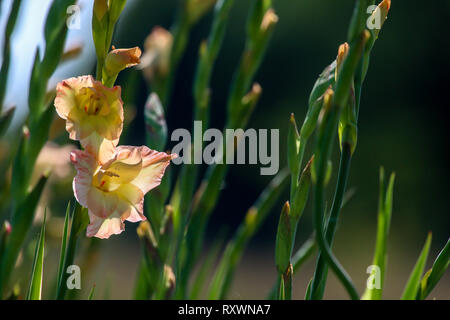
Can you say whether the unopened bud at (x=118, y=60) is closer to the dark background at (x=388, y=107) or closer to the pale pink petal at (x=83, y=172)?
the pale pink petal at (x=83, y=172)

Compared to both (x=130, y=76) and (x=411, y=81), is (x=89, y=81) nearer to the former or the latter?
(x=130, y=76)

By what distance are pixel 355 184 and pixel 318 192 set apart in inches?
135

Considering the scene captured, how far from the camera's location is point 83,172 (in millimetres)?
280

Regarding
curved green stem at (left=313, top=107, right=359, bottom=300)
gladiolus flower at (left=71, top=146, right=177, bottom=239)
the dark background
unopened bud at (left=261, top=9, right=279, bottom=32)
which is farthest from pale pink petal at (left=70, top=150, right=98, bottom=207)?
the dark background

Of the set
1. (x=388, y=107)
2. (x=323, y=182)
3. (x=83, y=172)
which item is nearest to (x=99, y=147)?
(x=83, y=172)

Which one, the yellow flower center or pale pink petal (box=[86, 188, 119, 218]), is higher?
the yellow flower center

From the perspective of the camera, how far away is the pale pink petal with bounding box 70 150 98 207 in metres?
0.28

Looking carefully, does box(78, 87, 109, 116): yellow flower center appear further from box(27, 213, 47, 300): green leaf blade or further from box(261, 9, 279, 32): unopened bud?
box(261, 9, 279, 32): unopened bud

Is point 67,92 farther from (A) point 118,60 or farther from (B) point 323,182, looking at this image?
(B) point 323,182

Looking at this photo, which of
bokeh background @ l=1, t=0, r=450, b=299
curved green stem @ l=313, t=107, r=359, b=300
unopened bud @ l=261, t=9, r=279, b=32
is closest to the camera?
curved green stem @ l=313, t=107, r=359, b=300

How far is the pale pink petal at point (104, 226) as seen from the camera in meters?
0.28

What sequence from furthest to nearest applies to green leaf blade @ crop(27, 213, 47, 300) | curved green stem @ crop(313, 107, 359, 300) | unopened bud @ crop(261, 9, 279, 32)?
unopened bud @ crop(261, 9, 279, 32), green leaf blade @ crop(27, 213, 47, 300), curved green stem @ crop(313, 107, 359, 300)

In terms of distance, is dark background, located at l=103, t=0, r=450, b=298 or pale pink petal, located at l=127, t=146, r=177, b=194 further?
dark background, located at l=103, t=0, r=450, b=298
